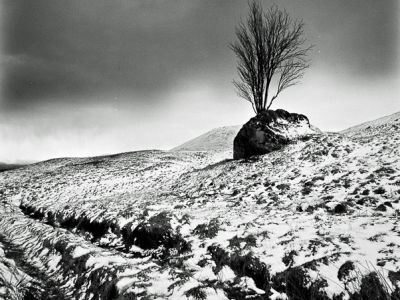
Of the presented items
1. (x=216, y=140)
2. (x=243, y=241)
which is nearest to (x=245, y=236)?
(x=243, y=241)

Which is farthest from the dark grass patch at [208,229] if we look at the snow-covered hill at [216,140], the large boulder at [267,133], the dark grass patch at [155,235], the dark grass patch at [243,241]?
the snow-covered hill at [216,140]

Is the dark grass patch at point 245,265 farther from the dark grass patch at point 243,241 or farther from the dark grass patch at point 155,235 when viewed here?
the dark grass patch at point 155,235

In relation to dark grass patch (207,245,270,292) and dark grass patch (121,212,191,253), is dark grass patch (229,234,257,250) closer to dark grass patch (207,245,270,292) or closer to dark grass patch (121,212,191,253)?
dark grass patch (207,245,270,292)

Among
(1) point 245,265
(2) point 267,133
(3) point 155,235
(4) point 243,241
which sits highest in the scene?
(2) point 267,133

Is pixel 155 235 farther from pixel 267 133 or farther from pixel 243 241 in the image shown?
pixel 267 133

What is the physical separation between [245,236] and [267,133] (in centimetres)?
945

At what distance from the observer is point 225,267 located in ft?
14.2

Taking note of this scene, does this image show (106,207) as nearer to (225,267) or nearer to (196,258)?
(196,258)

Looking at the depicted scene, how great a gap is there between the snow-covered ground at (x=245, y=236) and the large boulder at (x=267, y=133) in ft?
8.92

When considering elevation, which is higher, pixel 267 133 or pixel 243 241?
pixel 267 133

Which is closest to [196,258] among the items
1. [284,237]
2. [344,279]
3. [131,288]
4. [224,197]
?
[131,288]

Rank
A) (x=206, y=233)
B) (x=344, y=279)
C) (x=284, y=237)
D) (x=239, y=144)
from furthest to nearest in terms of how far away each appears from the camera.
Result: (x=239, y=144)
(x=206, y=233)
(x=284, y=237)
(x=344, y=279)

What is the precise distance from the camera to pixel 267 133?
13.6 metres

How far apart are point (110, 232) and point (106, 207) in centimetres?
187
